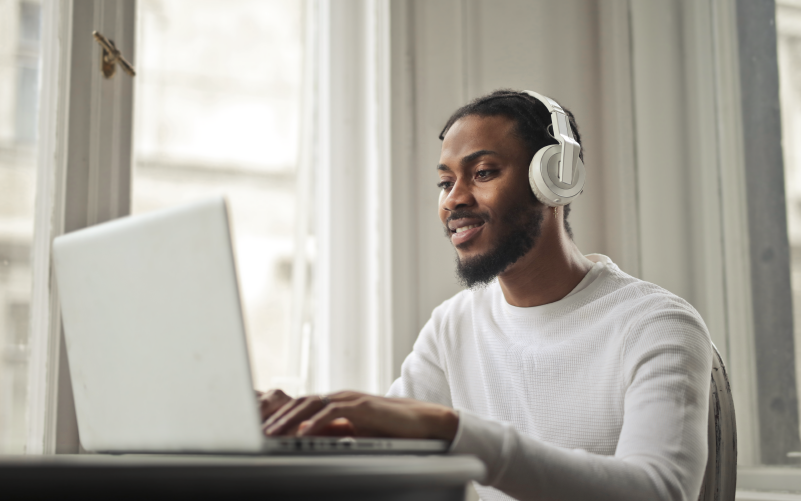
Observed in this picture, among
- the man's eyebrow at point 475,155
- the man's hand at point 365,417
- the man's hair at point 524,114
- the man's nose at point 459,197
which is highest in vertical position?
the man's hair at point 524,114

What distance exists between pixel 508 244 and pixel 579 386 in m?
0.29

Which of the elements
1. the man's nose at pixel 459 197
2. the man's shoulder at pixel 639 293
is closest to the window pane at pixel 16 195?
the man's nose at pixel 459 197

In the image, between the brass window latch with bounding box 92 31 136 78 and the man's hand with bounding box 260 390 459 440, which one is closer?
the man's hand with bounding box 260 390 459 440

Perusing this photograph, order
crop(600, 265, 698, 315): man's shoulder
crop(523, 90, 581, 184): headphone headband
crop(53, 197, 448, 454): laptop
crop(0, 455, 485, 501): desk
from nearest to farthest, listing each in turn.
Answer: crop(0, 455, 485, 501): desk, crop(53, 197, 448, 454): laptop, crop(600, 265, 698, 315): man's shoulder, crop(523, 90, 581, 184): headphone headband

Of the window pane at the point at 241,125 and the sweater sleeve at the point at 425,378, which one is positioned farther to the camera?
the window pane at the point at 241,125

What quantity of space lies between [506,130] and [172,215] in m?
0.83

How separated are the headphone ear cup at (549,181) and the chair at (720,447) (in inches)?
15.5

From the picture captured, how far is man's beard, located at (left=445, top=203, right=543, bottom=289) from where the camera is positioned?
1241mm

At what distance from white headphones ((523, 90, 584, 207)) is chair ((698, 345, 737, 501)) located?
0.40 metres

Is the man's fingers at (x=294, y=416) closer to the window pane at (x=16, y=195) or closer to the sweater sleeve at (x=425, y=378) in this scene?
the sweater sleeve at (x=425, y=378)

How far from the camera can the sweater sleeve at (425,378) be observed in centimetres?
127

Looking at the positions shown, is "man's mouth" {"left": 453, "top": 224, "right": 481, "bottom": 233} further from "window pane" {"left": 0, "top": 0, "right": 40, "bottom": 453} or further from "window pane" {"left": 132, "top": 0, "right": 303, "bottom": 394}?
"window pane" {"left": 0, "top": 0, "right": 40, "bottom": 453}

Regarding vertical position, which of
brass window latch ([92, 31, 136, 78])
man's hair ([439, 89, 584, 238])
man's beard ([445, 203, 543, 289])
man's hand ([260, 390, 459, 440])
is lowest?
man's hand ([260, 390, 459, 440])

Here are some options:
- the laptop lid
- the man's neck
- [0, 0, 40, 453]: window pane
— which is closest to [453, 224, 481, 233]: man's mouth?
the man's neck
